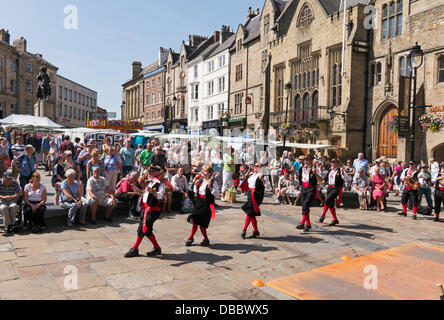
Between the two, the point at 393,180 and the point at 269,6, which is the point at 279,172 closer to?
the point at 393,180

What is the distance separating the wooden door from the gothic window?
33.9ft

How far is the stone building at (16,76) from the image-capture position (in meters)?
51.4

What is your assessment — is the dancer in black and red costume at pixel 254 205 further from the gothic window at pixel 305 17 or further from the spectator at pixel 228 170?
the gothic window at pixel 305 17

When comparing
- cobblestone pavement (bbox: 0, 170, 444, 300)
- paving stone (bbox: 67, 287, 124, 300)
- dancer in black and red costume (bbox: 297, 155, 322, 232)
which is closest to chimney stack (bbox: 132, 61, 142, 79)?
cobblestone pavement (bbox: 0, 170, 444, 300)

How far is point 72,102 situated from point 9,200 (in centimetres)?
7250

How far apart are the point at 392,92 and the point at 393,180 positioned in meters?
7.10

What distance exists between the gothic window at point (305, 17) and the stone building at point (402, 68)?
6.12m

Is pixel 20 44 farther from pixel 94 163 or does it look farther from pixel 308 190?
pixel 308 190

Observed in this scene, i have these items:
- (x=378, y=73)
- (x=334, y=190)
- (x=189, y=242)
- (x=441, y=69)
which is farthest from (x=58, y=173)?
(x=378, y=73)

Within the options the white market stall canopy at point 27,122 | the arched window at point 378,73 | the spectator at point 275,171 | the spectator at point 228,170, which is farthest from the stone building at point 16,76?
the spectator at point 228,170

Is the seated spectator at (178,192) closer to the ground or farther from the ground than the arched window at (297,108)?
closer to the ground

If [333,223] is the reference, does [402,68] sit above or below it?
above

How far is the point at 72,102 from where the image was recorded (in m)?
74.2
